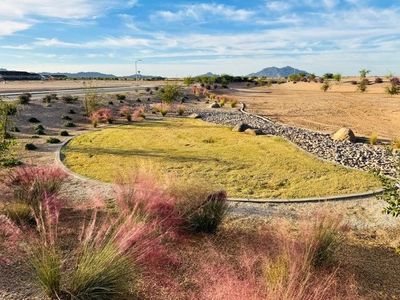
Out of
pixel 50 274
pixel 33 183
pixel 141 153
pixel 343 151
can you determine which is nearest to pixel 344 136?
pixel 343 151

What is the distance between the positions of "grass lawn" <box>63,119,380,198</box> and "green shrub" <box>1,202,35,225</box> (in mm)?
3634

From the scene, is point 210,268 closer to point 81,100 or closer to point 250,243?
point 250,243

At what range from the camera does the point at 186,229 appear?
845cm

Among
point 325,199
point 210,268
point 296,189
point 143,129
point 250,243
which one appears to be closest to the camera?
point 210,268

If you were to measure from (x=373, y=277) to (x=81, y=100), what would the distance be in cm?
3565

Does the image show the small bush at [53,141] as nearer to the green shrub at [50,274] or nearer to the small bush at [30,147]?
the small bush at [30,147]

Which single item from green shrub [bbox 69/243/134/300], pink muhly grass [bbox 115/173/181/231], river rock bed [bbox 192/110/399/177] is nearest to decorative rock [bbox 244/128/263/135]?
river rock bed [bbox 192/110/399/177]

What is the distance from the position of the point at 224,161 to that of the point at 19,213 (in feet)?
29.7

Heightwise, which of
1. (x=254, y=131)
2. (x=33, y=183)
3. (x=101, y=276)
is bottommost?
(x=254, y=131)

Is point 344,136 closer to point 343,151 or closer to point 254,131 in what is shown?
point 343,151

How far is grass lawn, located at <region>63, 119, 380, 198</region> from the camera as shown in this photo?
12.9 m

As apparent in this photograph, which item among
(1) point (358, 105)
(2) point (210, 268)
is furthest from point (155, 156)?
(1) point (358, 105)

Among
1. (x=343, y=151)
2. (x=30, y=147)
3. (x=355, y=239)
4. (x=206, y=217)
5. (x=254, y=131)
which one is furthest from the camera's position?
(x=254, y=131)

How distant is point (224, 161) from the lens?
16.1m
